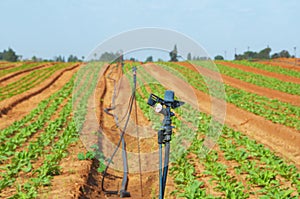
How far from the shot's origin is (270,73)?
3509 centimetres

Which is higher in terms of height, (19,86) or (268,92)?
(19,86)

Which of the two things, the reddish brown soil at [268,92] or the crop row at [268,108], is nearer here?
the crop row at [268,108]

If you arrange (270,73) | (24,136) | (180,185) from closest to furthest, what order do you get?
(180,185)
(24,136)
(270,73)

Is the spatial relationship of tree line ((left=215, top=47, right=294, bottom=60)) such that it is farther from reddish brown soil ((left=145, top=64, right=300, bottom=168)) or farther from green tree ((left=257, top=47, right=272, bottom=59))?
reddish brown soil ((left=145, top=64, right=300, bottom=168))

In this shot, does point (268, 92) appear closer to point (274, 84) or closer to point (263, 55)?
point (274, 84)

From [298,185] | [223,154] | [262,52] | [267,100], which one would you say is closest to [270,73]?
[267,100]

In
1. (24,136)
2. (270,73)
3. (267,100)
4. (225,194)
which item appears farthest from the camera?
(270,73)

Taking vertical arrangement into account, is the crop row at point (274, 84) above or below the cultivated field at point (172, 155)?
above

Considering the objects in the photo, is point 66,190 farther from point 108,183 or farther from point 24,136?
point 24,136

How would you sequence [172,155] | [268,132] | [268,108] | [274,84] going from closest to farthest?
[172,155], [268,132], [268,108], [274,84]

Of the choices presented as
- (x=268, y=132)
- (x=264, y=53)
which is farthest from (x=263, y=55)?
(x=268, y=132)

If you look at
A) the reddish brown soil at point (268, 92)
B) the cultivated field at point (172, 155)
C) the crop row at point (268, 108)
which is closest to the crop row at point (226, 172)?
the cultivated field at point (172, 155)

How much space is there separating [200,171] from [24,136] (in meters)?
5.73

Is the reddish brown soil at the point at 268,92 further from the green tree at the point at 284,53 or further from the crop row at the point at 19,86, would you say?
the green tree at the point at 284,53
